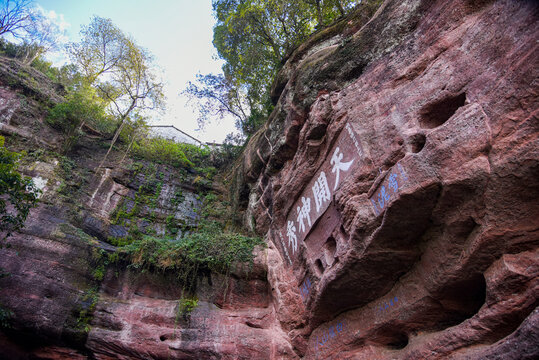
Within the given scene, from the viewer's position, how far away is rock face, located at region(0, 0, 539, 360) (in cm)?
343

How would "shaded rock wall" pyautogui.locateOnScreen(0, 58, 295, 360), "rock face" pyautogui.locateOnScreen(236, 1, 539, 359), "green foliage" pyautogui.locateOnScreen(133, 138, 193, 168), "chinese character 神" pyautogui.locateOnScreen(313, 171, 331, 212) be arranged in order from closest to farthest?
1. "rock face" pyautogui.locateOnScreen(236, 1, 539, 359)
2. "chinese character 神" pyautogui.locateOnScreen(313, 171, 331, 212)
3. "shaded rock wall" pyautogui.locateOnScreen(0, 58, 295, 360)
4. "green foliage" pyautogui.locateOnScreen(133, 138, 193, 168)

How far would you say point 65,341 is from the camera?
6.64m

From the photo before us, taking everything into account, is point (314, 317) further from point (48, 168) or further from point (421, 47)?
point (48, 168)

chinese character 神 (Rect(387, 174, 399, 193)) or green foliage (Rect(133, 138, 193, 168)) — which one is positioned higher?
green foliage (Rect(133, 138, 193, 168))

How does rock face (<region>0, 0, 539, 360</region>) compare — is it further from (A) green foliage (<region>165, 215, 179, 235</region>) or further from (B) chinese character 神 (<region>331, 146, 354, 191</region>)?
(A) green foliage (<region>165, 215, 179, 235</region>)

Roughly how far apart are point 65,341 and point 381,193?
6917mm

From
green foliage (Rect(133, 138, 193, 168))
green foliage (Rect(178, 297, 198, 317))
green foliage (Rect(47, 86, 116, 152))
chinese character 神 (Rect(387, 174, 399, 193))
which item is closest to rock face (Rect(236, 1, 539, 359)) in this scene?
chinese character 神 (Rect(387, 174, 399, 193))

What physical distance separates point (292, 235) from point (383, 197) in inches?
127

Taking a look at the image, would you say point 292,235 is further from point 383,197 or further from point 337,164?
point 383,197

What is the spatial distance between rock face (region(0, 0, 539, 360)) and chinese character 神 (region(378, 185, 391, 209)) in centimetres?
3

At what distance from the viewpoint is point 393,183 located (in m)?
4.33

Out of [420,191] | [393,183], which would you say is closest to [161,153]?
[393,183]

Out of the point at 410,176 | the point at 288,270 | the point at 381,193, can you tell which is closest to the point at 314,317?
the point at 288,270

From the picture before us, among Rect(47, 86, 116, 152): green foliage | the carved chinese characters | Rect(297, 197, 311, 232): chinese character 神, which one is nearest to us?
the carved chinese characters
